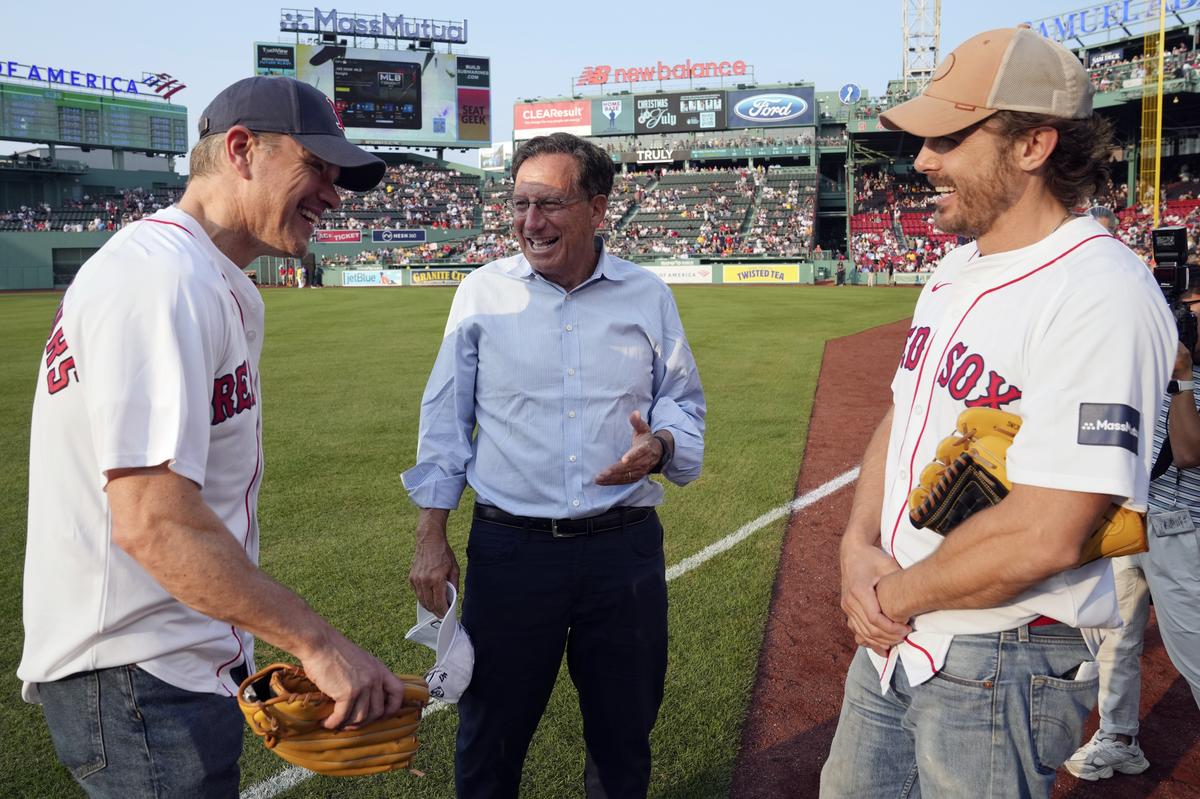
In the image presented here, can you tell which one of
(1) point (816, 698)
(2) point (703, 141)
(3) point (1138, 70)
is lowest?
(1) point (816, 698)

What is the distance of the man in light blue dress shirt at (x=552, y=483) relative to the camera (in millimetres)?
3047

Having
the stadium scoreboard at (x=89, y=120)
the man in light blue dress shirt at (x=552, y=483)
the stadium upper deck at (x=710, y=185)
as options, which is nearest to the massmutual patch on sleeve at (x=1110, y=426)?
the man in light blue dress shirt at (x=552, y=483)

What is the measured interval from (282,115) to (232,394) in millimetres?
721

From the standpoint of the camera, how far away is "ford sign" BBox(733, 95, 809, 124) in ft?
205

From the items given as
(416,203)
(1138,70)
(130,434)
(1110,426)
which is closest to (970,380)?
(1110,426)

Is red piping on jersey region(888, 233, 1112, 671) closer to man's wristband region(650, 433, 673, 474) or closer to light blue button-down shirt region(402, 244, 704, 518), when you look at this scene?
man's wristband region(650, 433, 673, 474)

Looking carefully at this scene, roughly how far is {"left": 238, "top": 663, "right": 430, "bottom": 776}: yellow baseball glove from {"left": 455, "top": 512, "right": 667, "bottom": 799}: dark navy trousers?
0.80m

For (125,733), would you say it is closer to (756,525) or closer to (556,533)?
(556,533)

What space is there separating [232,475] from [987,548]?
5.63 ft

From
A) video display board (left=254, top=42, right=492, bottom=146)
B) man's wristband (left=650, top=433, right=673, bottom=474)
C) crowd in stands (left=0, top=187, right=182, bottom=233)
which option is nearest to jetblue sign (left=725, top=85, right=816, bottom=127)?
video display board (left=254, top=42, right=492, bottom=146)

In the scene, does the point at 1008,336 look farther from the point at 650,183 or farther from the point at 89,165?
the point at 89,165

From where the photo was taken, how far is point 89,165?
219 ft

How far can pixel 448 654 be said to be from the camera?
280cm

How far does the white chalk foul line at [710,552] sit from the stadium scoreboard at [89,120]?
7039 centimetres
